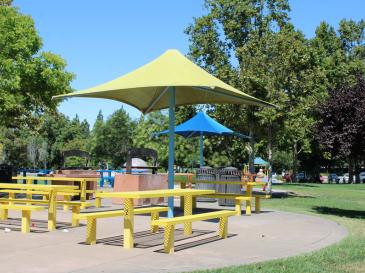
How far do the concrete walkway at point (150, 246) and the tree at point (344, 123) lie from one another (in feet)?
7.57

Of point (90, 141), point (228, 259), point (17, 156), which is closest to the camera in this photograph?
point (228, 259)

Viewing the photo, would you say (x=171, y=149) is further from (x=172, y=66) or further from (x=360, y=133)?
(x=360, y=133)

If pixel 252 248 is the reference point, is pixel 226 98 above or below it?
above

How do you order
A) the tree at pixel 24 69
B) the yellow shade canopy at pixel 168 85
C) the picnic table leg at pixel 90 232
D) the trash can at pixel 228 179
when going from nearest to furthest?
the picnic table leg at pixel 90 232, the yellow shade canopy at pixel 168 85, the trash can at pixel 228 179, the tree at pixel 24 69

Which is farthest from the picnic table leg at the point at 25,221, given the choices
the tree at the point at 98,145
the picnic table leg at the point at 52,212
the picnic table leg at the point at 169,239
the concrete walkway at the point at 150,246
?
the tree at the point at 98,145

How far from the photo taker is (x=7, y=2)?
25.9 m

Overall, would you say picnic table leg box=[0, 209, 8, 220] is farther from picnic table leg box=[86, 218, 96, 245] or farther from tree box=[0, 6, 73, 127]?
tree box=[0, 6, 73, 127]

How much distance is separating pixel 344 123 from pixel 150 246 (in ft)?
23.1

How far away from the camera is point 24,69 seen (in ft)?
69.3

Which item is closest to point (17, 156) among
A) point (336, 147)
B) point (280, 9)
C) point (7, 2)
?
point (7, 2)

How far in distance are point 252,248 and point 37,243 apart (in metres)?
3.30

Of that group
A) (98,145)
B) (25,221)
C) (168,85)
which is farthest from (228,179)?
(98,145)

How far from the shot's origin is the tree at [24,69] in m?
19.8

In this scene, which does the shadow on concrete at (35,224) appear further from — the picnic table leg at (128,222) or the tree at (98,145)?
the tree at (98,145)
